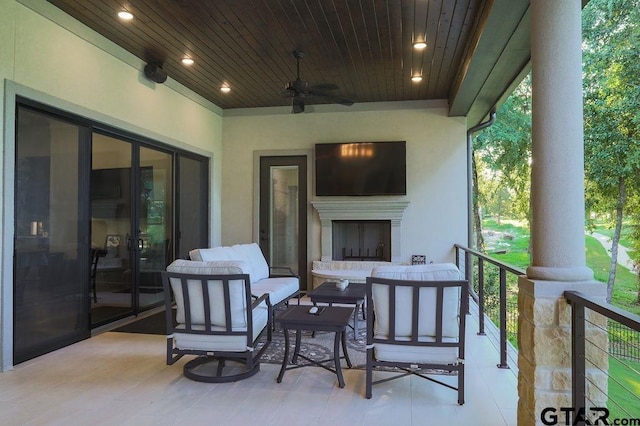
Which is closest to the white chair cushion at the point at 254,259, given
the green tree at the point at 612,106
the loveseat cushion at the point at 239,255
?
the loveseat cushion at the point at 239,255

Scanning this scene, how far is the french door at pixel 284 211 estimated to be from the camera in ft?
24.0

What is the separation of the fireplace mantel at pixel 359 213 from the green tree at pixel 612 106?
11.1ft

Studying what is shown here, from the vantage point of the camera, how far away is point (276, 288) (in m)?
4.69

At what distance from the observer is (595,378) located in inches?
79.9

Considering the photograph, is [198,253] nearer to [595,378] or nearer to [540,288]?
[540,288]

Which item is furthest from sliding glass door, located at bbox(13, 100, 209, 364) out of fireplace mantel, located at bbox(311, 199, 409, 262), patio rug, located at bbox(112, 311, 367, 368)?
fireplace mantel, located at bbox(311, 199, 409, 262)

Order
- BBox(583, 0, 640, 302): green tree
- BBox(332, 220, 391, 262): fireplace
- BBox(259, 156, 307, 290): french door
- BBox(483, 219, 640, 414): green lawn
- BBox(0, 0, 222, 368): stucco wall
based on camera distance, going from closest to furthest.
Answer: BBox(0, 0, 222, 368): stucco wall → BBox(483, 219, 640, 414): green lawn → BBox(583, 0, 640, 302): green tree → BBox(332, 220, 391, 262): fireplace → BBox(259, 156, 307, 290): french door

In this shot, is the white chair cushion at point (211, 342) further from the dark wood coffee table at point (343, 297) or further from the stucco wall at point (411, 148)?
the stucco wall at point (411, 148)

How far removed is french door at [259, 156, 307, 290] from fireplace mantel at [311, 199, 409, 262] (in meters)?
0.42

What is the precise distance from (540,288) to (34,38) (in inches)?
180

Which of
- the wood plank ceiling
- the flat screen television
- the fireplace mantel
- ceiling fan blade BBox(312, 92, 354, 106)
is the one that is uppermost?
the wood plank ceiling

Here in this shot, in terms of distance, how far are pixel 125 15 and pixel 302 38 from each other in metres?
1.81

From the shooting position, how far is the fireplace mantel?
270 inches

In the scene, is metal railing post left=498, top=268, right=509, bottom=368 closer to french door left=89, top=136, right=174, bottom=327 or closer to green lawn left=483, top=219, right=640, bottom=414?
green lawn left=483, top=219, right=640, bottom=414
